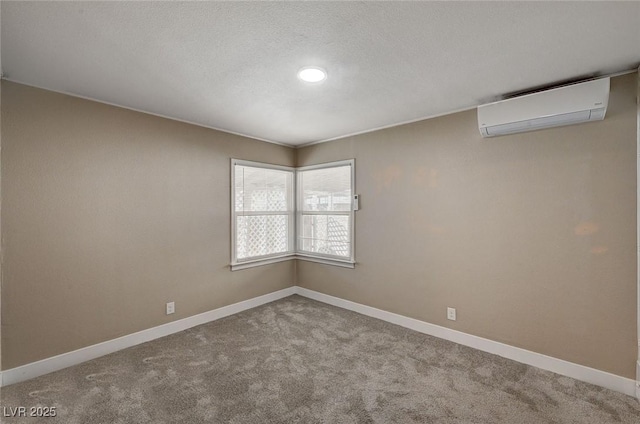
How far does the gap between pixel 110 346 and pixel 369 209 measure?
3.07 metres

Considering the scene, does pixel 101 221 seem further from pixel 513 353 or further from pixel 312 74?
pixel 513 353

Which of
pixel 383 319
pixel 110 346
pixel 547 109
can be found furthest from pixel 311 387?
pixel 547 109

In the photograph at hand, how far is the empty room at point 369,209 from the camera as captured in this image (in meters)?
1.70

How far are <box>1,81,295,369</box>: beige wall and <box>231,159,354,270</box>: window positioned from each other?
0.72 feet

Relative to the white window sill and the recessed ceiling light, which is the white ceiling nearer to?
the recessed ceiling light

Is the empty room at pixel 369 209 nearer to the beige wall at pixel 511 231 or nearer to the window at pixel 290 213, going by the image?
the beige wall at pixel 511 231

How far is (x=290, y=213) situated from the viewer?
447 cm

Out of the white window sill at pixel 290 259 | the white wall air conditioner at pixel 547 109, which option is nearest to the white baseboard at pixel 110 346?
the white window sill at pixel 290 259

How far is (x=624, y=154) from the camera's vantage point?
2.11 metres

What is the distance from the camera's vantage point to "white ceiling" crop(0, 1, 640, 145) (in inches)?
57.4

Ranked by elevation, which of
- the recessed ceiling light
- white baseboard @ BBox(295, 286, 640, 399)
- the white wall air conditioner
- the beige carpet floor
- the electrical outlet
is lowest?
the beige carpet floor

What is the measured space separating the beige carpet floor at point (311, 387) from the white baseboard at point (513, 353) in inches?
3.0

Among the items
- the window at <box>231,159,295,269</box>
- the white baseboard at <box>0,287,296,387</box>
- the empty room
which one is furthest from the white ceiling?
the white baseboard at <box>0,287,296,387</box>

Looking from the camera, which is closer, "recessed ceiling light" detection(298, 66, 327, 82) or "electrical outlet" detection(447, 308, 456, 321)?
"recessed ceiling light" detection(298, 66, 327, 82)
